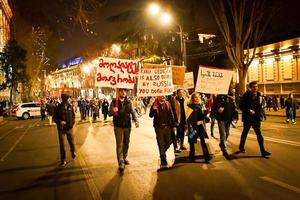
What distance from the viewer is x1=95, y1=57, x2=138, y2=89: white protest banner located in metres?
9.63

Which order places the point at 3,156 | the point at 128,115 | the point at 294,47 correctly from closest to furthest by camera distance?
the point at 128,115 → the point at 3,156 → the point at 294,47

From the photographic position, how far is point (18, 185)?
7836mm

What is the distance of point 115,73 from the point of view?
970cm

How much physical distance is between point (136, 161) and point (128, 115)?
4.44ft

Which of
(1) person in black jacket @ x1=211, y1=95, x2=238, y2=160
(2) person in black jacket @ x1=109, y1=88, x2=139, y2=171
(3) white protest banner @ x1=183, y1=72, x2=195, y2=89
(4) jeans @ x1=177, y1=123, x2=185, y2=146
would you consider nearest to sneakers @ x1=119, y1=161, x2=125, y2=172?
(2) person in black jacket @ x1=109, y1=88, x2=139, y2=171

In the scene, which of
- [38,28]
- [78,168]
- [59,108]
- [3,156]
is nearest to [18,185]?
[78,168]

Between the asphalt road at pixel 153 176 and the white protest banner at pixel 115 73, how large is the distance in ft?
6.32

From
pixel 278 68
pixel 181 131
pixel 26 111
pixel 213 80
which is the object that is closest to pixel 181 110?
pixel 181 131

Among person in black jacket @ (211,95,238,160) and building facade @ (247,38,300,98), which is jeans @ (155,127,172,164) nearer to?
person in black jacket @ (211,95,238,160)

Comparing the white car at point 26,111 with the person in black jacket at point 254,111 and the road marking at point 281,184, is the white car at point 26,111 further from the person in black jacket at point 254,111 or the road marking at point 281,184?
the road marking at point 281,184

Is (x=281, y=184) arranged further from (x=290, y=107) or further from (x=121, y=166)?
(x=290, y=107)

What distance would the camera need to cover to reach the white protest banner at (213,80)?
33.4 feet

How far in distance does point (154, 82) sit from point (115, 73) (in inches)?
39.2

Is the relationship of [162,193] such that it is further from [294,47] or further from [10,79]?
[10,79]
